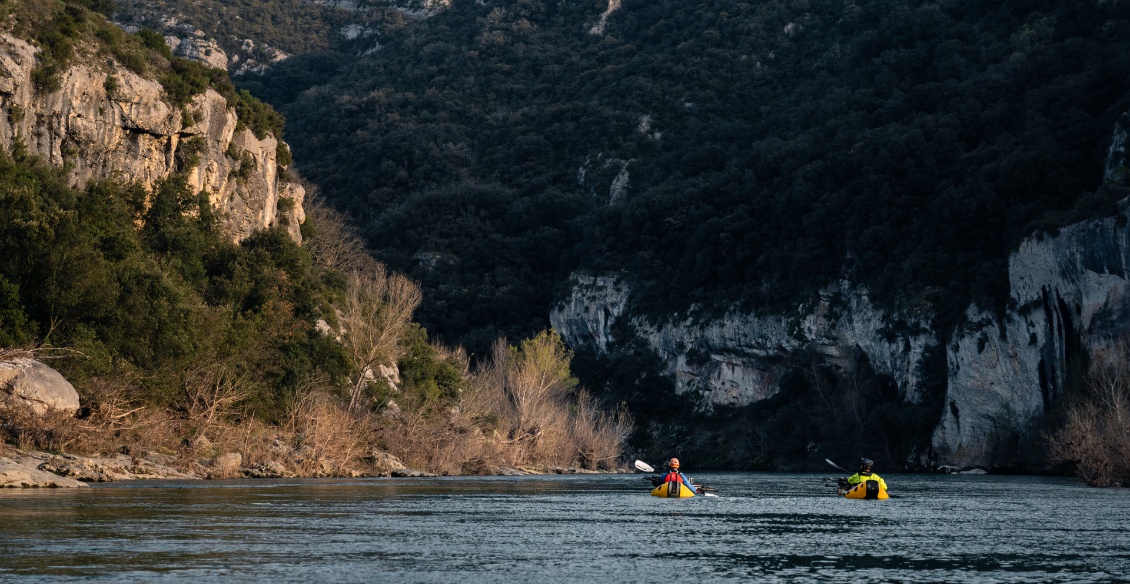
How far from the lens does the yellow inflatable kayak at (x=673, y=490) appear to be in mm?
43594

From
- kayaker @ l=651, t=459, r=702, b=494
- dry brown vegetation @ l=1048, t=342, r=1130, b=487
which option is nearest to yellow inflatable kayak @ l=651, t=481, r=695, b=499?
kayaker @ l=651, t=459, r=702, b=494

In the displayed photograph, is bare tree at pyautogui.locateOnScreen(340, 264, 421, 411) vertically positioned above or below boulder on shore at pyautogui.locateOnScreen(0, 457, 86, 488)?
above

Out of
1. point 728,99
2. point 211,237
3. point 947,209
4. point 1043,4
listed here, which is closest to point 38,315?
point 211,237

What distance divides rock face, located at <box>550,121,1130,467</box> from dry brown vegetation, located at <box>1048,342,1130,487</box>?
11.8 metres

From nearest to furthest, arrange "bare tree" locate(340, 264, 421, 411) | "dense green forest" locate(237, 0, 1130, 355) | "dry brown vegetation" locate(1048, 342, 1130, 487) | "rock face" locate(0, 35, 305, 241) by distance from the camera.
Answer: "dry brown vegetation" locate(1048, 342, 1130, 487) < "rock face" locate(0, 35, 305, 241) < "bare tree" locate(340, 264, 421, 411) < "dense green forest" locate(237, 0, 1130, 355)

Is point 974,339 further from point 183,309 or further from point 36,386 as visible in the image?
point 36,386

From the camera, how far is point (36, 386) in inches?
1713

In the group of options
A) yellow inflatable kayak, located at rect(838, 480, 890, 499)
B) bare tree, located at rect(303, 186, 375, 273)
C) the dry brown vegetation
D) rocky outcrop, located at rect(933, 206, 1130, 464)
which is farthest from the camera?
bare tree, located at rect(303, 186, 375, 273)

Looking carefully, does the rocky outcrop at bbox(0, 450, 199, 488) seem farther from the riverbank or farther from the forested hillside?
the forested hillside

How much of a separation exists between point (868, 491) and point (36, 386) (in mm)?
30444

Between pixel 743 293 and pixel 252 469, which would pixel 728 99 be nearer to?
pixel 743 293

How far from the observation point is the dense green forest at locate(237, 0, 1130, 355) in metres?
102

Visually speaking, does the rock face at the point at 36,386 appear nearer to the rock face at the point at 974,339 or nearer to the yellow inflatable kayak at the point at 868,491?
the yellow inflatable kayak at the point at 868,491

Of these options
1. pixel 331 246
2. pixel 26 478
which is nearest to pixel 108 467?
pixel 26 478
